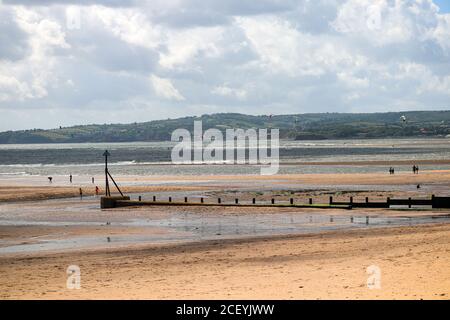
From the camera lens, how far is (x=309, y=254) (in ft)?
97.3

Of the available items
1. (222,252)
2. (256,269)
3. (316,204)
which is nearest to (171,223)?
(316,204)

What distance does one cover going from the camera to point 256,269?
26.5 metres

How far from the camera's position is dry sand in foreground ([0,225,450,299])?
21844 millimetres

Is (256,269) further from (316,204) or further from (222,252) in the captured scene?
(316,204)

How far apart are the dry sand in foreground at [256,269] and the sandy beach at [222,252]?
42 millimetres

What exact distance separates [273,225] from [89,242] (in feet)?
36.9

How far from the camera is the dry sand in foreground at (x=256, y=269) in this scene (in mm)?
21844

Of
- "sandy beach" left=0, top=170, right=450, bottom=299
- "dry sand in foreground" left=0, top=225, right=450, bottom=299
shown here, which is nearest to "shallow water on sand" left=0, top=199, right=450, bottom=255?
"sandy beach" left=0, top=170, right=450, bottom=299

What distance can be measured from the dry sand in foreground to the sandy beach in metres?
0.04

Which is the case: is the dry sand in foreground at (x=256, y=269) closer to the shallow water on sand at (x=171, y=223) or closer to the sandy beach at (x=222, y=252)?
the sandy beach at (x=222, y=252)

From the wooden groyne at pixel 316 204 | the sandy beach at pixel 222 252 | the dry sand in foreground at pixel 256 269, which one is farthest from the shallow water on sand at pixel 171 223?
the dry sand in foreground at pixel 256 269

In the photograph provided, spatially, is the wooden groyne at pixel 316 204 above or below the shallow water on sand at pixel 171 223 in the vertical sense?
above

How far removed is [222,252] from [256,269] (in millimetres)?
5580
